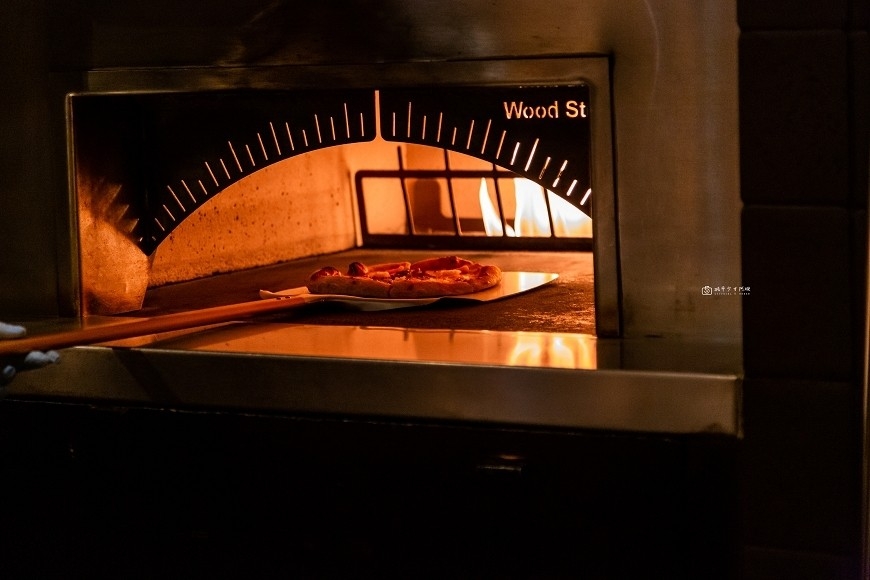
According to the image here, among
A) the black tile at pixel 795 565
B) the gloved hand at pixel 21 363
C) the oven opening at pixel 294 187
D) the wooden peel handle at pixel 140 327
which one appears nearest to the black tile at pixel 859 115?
the oven opening at pixel 294 187

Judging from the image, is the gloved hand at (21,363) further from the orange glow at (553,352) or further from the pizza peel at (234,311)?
the orange glow at (553,352)

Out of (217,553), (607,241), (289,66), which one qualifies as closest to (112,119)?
(289,66)

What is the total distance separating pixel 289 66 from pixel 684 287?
53 cm

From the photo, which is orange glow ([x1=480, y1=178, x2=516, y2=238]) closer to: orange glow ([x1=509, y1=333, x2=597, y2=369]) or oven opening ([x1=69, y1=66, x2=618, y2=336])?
oven opening ([x1=69, y1=66, x2=618, y2=336])

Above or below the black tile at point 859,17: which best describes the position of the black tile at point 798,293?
below

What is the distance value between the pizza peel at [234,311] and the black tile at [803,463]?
0.51 meters

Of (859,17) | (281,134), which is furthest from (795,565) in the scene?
(281,134)

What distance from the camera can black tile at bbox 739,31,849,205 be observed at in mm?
1086

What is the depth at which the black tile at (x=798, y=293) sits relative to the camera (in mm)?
1094

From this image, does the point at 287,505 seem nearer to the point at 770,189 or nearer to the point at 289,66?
the point at 289,66

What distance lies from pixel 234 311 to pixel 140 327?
136 mm

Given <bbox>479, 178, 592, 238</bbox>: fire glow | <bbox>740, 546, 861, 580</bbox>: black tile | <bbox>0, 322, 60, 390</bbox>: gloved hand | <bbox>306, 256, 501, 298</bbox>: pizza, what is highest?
<bbox>479, 178, 592, 238</bbox>: fire glow

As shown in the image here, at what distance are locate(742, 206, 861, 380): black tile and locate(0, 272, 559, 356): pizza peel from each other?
49cm

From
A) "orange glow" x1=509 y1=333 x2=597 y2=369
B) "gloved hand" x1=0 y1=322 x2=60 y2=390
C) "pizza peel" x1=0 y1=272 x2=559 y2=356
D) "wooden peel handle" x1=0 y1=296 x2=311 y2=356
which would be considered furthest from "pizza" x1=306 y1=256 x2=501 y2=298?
"gloved hand" x1=0 y1=322 x2=60 y2=390
